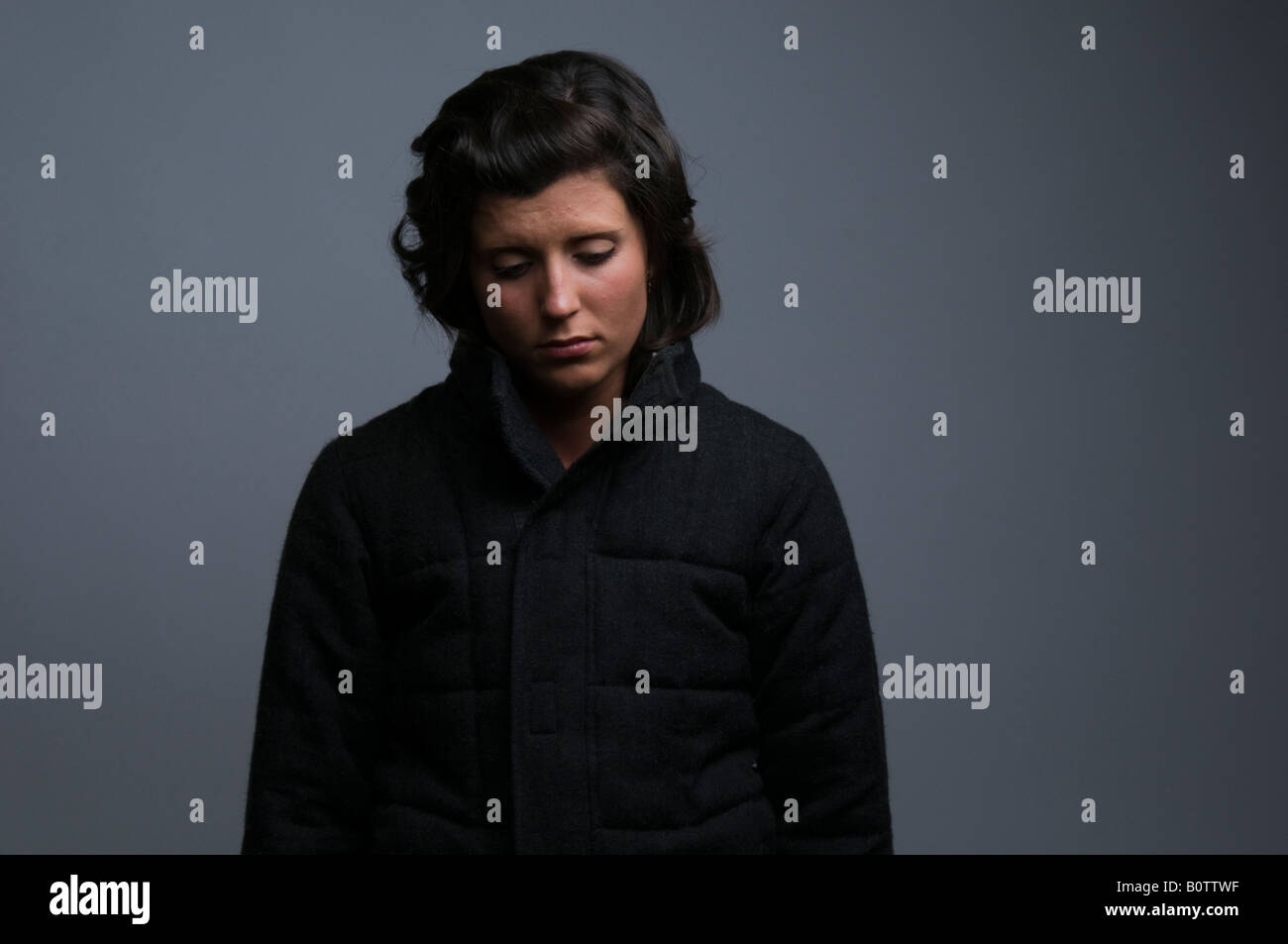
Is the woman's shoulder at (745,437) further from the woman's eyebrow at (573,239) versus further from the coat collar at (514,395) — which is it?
the woman's eyebrow at (573,239)

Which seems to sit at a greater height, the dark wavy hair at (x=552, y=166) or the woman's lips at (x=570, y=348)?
the dark wavy hair at (x=552, y=166)

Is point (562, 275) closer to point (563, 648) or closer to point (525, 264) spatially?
point (525, 264)

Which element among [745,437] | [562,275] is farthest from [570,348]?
[745,437]

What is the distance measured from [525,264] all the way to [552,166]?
91 mm

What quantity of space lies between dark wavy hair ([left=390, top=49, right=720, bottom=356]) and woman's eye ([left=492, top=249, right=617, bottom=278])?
64 millimetres

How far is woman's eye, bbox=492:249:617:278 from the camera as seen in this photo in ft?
4.74

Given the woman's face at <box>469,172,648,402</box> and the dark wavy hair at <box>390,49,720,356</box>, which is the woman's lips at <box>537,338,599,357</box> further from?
the dark wavy hair at <box>390,49,720,356</box>

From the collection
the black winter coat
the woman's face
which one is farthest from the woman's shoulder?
the woman's face

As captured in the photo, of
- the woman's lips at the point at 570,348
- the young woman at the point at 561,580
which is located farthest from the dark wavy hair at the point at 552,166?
the woman's lips at the point at 570,348

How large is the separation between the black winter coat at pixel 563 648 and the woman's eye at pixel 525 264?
91 millimetres

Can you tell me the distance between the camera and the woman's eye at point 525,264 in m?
1.44

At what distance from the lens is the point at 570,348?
1455mm
